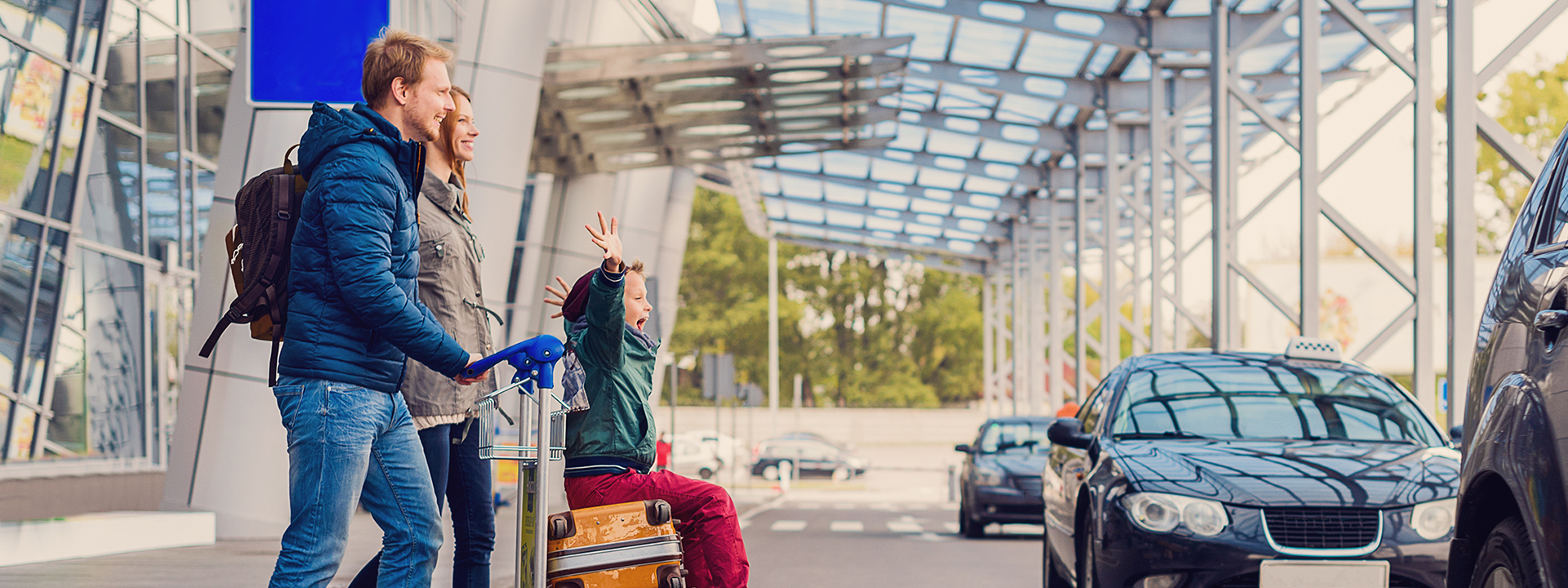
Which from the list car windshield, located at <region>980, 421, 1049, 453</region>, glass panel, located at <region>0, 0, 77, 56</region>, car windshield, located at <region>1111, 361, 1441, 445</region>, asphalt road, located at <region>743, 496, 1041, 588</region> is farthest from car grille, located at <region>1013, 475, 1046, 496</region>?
glass panel, located at <region>0, 0, 77, 56</region>

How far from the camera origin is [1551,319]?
341 cm

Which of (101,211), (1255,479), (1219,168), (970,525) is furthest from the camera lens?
(970,525)

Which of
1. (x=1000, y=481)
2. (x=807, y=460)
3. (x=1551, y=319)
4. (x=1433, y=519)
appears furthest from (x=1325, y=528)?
(x=807, y=460)

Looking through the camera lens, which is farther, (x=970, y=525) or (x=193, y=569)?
(x=970, y=525)

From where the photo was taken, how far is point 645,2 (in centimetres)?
2691

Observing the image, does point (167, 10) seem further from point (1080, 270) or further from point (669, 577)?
point (1080, 270)

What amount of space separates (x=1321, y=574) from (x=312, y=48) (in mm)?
4469

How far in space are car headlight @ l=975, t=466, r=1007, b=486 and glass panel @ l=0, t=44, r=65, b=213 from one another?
32.2 ft

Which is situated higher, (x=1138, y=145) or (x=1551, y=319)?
(x=1138, y=145)

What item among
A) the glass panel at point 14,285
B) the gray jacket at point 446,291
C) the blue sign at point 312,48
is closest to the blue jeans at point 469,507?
the gray jacket at point 446,291

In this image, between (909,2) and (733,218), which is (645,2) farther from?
(733,218)

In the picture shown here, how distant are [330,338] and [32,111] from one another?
1214 cm

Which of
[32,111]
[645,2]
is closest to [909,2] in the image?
[645,2]

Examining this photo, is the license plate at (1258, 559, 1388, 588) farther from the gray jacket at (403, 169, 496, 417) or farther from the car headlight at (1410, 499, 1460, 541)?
the gray jacket at (403, 169, 496, 417)
